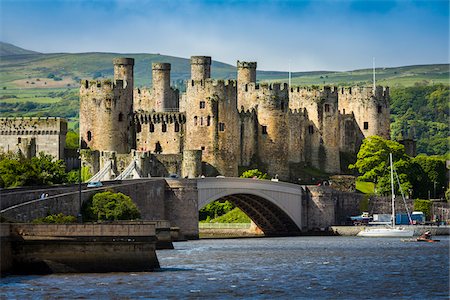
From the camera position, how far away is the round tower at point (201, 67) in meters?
135

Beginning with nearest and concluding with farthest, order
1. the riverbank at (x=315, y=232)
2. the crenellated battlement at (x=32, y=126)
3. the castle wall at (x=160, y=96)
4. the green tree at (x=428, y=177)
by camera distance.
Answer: the riverbank at (x=315, y=232) < the crenellated battlement at (x=32, y=126) < the castle wall at (x=160, y=96) < the green tree at (x=428, y=177)

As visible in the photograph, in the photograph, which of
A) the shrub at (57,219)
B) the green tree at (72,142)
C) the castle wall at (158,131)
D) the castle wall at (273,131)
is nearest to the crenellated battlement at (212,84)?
the castle wall at (158,131)

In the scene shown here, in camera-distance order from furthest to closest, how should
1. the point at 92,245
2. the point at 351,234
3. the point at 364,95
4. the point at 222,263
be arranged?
the point at 364,95 < the point at 351,234 < the point at 222,263 < the point at 92,245

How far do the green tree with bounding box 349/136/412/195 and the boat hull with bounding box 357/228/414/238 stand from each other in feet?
52.5

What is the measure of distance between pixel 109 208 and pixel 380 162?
175 ft

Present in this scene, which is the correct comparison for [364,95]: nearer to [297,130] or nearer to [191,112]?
[297,130]

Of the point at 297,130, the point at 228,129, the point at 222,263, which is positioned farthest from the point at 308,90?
the point at 222,263

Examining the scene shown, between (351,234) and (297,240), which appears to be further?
(351,234)

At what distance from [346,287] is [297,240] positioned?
4582cm

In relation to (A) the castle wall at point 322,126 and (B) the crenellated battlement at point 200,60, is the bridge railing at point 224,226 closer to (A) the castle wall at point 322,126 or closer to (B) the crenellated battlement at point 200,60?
(A) the castle wall at point 322,126

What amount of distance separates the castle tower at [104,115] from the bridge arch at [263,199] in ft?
42.6

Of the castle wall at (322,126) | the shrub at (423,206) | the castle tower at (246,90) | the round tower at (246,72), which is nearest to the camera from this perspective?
the shrub at (423,206)

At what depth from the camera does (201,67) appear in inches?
5335

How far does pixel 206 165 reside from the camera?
126 m
